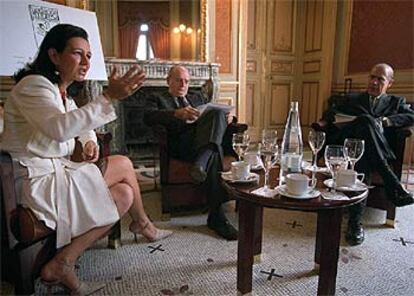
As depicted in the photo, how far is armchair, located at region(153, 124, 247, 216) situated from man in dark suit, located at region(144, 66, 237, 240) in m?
0.06

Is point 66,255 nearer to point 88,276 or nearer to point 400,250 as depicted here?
point 88,276

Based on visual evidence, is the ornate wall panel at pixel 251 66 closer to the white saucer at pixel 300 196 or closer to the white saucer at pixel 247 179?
the white saucer at pixel 247 179

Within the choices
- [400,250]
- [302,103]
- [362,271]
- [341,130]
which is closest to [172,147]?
[341,130]

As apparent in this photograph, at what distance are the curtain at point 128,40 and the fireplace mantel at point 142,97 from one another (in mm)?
115

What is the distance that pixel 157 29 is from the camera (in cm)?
378

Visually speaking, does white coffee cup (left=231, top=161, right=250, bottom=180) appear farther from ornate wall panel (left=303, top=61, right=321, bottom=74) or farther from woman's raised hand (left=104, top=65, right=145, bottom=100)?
ornate wall panel (left=303, top=61, right=321, bottom=74)

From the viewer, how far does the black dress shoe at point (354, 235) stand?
1.95 meters

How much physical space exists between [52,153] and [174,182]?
1017mm

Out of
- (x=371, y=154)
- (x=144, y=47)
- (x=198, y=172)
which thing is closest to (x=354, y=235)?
(x=371, y=154)

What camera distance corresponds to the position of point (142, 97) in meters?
3.98

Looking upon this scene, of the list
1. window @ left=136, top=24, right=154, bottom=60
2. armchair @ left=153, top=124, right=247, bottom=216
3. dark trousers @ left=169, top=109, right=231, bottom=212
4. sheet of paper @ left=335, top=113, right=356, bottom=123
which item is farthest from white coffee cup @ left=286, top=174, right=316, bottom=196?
window @ left=136, top=24, right=154, bottom=60

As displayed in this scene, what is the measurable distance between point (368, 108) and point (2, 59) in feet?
8.80

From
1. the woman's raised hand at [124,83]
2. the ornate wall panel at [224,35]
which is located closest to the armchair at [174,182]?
the woman's raised hand at [124,83]

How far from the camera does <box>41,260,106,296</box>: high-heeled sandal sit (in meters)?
1.37
